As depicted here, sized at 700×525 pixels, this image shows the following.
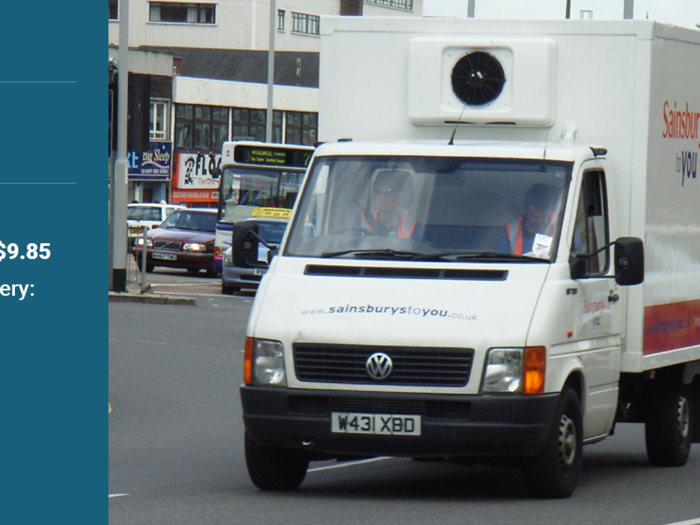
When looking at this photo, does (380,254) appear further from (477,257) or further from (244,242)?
(244,242)

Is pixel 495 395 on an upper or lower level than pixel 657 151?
lower

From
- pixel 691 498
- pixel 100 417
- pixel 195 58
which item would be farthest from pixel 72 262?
pixel 195 58

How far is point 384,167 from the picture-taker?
10.0 metres

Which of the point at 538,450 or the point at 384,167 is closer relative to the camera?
the point at 538,450

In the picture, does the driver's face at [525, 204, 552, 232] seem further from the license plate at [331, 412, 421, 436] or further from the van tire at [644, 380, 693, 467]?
the van tire at [644, 380, 693, 467]

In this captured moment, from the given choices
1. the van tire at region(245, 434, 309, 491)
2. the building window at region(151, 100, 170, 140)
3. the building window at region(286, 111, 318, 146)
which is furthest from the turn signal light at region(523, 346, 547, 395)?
the building window at region(286, 111, 318, 146)

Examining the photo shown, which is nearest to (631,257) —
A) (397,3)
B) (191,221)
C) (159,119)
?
(191,221)

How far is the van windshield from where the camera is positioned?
962 cm

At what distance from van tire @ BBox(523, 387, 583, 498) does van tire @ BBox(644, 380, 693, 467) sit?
201 centimetres

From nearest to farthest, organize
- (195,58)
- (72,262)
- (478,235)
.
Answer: (72,262) → (478,235) → (195,58)

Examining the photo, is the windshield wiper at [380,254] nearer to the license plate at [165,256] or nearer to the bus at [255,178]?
the bus at [255,178]

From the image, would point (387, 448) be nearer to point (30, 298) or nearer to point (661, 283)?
point (661, 283)

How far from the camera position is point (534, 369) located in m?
9.00

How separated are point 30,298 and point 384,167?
569cm
